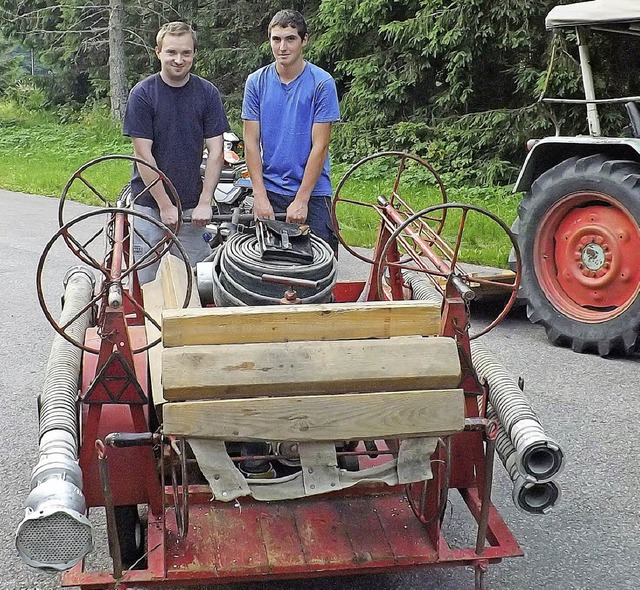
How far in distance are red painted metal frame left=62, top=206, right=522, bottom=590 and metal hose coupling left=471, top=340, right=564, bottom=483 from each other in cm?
8

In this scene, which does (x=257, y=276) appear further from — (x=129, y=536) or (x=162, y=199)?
(x=162, y=199)

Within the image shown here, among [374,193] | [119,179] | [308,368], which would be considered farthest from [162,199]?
[119,179]

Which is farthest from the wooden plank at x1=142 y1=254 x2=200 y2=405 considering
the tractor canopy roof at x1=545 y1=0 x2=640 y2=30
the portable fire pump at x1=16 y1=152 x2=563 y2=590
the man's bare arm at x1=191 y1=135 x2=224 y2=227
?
the tractor canopy roof at x1=545 y1=0 x2=640 y2=30

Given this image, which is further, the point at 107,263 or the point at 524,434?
the point at 107,263

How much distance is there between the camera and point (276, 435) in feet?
8.02

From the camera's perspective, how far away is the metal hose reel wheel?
3.18 metres

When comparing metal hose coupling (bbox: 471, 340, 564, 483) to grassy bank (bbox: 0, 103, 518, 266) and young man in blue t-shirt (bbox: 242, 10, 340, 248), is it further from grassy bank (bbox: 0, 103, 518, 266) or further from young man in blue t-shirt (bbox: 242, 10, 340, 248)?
young man in blue t-shirt (bbox: 242, 10, 340, 248)

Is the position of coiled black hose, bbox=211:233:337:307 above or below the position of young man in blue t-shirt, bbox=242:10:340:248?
below

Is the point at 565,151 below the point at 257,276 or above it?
below

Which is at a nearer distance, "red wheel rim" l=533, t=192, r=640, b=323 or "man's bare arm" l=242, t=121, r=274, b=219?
"man's bare arm" l=242, t=121, r=274, b=219

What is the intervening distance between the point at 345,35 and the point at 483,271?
741 centimetres

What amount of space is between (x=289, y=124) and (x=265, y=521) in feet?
7.65

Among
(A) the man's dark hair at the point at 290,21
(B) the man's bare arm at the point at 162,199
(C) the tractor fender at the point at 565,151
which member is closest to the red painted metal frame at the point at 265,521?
(B) the man's bare arm at the point at 162,199

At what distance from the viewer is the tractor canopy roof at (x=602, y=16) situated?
5305 millimetres
